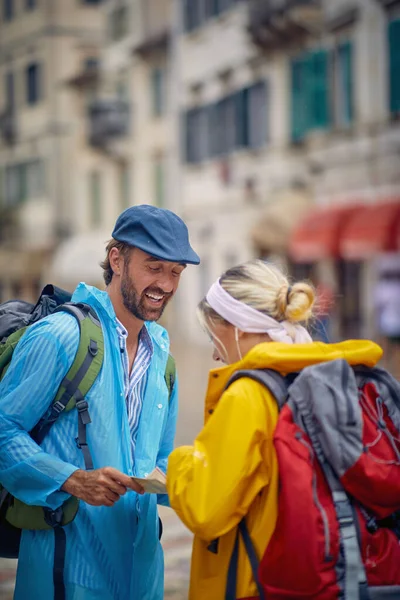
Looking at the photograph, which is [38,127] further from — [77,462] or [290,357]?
[290,357]

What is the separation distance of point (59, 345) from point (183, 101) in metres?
27.6

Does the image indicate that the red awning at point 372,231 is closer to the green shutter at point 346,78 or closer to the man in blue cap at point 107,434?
the green shutter at point 346,78

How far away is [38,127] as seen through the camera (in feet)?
140

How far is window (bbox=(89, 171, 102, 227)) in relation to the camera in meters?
38.3

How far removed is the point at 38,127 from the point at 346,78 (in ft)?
76.7

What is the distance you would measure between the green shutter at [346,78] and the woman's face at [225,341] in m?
18.7

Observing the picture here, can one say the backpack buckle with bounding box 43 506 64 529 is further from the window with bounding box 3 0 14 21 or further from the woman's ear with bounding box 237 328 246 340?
the window with bounding box 3 0 14 21

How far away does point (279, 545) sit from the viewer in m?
2.66

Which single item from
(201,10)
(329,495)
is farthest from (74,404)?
(201,10)

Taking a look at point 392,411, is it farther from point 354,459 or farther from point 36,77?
point 36,77

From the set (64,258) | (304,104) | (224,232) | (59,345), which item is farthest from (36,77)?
(59,345)

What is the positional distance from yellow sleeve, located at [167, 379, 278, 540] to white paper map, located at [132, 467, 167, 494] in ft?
0.47

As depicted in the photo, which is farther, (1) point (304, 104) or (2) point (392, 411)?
(1) point (304, 104)

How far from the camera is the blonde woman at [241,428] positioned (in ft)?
8.75
